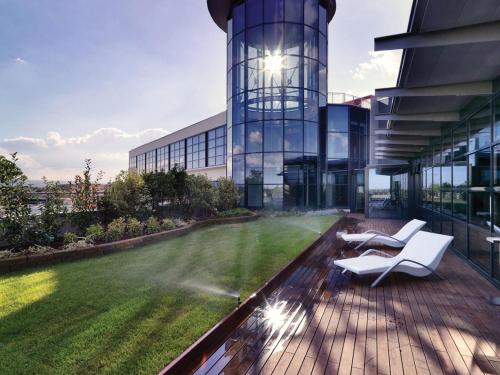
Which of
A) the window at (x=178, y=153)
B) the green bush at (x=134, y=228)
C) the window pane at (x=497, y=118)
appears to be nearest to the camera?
the window pane at (x=497, y=118)

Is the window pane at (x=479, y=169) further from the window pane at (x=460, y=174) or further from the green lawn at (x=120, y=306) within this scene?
the green lawn at (x=120, y=306)

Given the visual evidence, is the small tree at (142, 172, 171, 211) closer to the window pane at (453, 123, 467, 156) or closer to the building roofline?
the window pane at (453, 123, 467, 156)

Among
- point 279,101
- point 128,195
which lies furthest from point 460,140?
point 279,101

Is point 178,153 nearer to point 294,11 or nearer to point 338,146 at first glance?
point 338,146

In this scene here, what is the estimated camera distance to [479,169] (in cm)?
551

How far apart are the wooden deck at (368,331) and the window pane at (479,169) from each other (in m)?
1.95

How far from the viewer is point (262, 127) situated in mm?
18141

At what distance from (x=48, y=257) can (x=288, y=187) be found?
14.0 metres

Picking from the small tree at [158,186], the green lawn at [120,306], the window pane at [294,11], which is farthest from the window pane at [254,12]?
the green lawn at [120,306]

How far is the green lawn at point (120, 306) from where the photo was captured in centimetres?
280

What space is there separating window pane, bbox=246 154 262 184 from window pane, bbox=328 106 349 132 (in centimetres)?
591

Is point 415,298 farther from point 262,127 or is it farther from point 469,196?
point 262,127

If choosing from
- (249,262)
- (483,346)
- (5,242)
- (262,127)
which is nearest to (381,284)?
(483,346)

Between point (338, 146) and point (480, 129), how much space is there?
47.5ft
